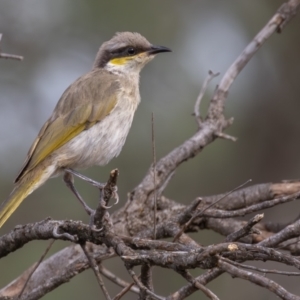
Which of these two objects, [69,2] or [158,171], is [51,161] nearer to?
[158,171]

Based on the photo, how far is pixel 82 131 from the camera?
5.09 metres

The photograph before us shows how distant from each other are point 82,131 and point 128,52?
1023mm

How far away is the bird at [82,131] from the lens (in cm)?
489

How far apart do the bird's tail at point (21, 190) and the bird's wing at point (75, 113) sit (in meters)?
0.06

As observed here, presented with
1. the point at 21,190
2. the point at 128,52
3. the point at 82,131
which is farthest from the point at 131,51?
the point at 21,190

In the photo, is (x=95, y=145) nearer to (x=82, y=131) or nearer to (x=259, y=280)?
(x=82, y=131)

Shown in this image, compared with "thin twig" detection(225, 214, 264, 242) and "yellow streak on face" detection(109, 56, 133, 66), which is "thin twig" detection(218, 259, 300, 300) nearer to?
"thin twig" detection(225, 214, 264, 242)

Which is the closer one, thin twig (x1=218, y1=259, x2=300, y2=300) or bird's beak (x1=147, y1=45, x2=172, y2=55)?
thin twig (x1=218, y1=259, x2=300, y2=300)

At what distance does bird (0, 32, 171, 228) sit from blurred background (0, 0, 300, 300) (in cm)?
201

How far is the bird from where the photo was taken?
4.89m

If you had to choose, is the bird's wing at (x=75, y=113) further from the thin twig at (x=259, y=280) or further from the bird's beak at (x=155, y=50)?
the thin twig at (x=259, y=280)

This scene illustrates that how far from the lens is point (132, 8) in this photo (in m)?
7.79

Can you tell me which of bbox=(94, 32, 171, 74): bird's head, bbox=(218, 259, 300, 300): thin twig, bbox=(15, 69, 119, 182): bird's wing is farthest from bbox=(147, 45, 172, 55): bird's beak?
bbox=(218, 259, 300, 300): thin twig

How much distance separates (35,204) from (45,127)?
7.49 ft
